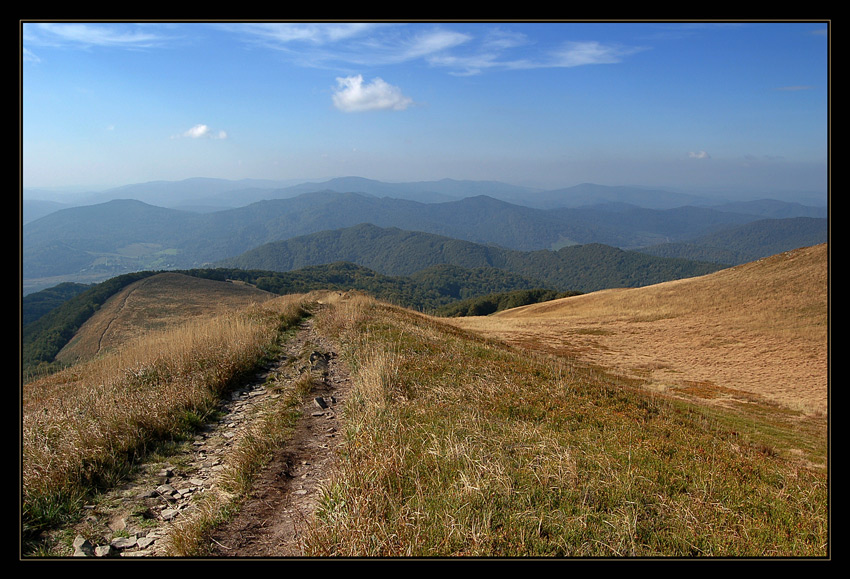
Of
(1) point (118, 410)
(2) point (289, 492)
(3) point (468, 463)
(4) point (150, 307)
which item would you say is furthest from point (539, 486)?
(4) point (150, 307)

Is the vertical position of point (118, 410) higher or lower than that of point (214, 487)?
higher

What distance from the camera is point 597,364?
24000mm

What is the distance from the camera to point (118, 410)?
21.6ft

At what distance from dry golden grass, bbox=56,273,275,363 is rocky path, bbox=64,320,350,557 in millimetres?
48634

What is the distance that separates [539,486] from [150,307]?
81.8m

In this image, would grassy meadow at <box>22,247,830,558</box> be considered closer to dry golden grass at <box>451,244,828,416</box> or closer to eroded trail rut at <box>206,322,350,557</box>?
eroded trail rut at <box>206,322,350,557</box>

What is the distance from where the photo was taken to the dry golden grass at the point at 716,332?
67.0 feet

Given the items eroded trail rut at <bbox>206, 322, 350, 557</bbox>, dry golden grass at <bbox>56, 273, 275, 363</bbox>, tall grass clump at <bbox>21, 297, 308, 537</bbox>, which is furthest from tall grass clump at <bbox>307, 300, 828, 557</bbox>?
dry golden grass at <bbox>56, 273, 275, 363</bbox>

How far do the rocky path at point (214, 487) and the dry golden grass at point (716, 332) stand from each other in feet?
59.2

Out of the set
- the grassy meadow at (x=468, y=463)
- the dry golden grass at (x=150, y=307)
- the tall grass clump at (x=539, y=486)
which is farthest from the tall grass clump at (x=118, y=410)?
the dry golden grass at (x=150, y=307)

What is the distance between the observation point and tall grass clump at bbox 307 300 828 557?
143 inches

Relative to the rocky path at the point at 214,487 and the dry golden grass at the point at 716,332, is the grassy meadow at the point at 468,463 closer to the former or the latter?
the rocky path at the point at 214,487

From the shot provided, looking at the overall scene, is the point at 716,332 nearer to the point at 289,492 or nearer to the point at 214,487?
the point at 289,492
